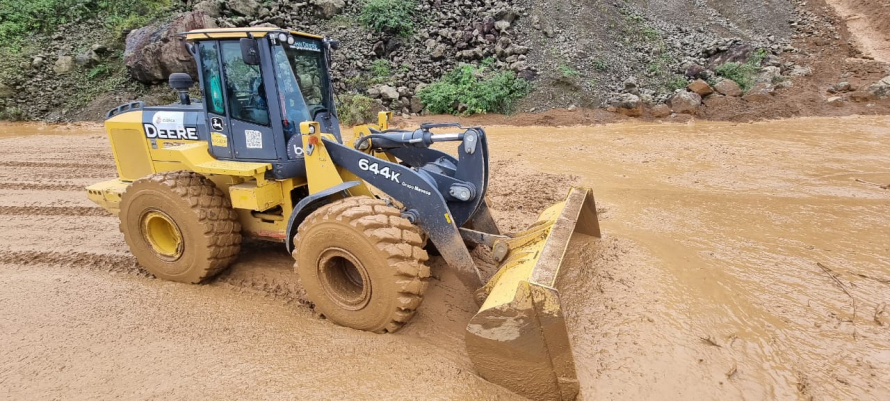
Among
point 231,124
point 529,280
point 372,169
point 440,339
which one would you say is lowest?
point 440,339

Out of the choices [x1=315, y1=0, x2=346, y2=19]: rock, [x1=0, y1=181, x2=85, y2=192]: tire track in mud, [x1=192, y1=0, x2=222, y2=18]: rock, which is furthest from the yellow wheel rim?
[x1=315, y1=0, x2=346, y2=19]: rock

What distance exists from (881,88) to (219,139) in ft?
48.4

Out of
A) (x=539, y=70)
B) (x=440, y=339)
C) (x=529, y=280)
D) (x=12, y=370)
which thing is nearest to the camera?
(x=529, y=280)

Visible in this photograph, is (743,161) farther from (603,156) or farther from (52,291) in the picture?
(52,291)

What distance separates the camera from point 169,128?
4.60m

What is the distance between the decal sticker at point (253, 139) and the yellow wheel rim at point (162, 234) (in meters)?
0.97

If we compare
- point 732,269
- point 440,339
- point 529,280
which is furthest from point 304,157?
point 732,269

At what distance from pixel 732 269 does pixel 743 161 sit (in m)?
4.58

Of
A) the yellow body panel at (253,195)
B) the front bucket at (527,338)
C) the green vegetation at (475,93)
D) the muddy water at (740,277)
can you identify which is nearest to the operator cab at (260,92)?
the yellow body panel at (253,195)

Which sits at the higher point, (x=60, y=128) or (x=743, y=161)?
(x=60, y=128)

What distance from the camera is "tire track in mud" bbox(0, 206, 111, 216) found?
242 inches

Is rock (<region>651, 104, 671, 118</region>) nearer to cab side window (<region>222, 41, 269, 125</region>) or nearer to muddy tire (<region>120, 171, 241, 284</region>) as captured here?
cab side window (<region>222, 41, 269, 125</region>)

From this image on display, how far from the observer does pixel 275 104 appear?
155 inches

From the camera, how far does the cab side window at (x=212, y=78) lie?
406 centimetres
